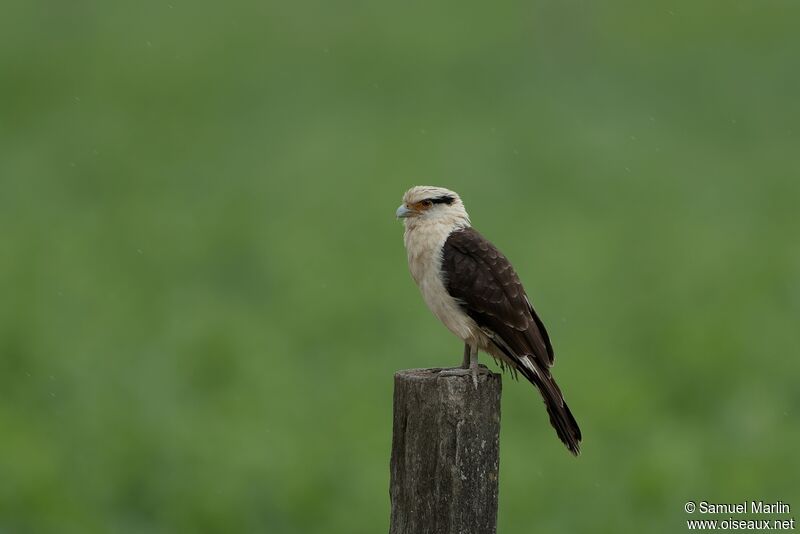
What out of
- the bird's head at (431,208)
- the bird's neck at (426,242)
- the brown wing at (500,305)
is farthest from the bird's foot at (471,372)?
the bird's head at (431,208)

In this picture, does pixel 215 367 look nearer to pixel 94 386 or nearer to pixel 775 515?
pixel 94 386

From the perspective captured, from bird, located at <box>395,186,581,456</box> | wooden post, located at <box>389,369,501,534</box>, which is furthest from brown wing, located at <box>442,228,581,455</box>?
wooden post, located at <box>389,369,501,534</box>

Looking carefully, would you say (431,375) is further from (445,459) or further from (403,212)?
(403,212)

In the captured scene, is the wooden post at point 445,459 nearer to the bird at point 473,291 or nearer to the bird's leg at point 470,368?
the bird's leg at point 470,368

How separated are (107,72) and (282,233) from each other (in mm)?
8800

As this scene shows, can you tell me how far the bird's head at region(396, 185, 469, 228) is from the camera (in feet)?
16.8

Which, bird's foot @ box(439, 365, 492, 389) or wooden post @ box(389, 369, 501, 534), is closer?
wooden post @ box(389, 369, 501, 534)

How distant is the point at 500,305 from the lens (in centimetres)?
486

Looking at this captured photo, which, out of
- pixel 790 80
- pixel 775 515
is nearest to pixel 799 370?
pixel 775 515

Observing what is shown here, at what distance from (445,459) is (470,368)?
0.53 m

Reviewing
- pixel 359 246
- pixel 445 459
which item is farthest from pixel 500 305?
pixel 359 246

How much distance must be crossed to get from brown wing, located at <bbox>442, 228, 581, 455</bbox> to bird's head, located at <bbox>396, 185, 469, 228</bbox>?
7.0 inches

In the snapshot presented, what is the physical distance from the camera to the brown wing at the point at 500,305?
15.9 feet

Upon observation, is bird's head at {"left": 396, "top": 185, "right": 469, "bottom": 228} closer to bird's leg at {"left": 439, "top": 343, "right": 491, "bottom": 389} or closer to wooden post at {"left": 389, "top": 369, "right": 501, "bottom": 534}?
bird's leg at {"left": 439, "top": 343, "right": 491, "bottom": 389}
